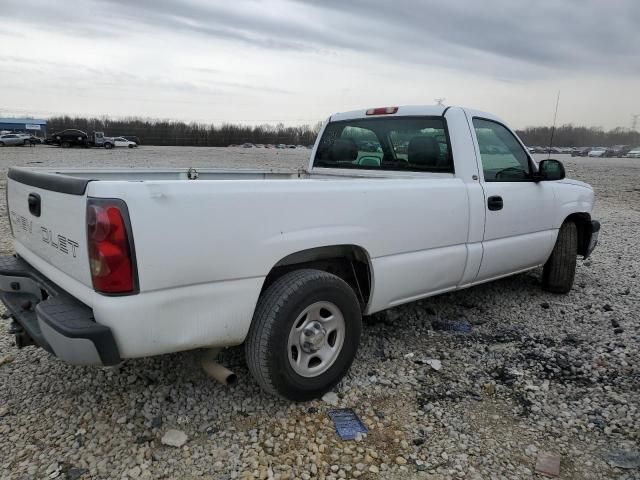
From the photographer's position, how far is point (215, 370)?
9.23 feet

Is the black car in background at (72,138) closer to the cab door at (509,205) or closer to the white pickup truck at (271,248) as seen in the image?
the white pickup truck at (271,248)

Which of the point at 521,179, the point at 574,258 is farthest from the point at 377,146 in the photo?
the point at 574,258

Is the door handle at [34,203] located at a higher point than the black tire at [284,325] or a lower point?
higher

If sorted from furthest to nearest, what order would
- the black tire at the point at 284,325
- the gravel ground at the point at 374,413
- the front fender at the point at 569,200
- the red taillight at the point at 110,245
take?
the front fender at the point at 569,200 → the black tire at the point at 284,325 → the gravel ground at the point at 374,413 → the red taillight at the point at 110,245

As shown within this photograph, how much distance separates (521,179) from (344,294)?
92.3 inches

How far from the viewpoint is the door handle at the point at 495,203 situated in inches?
156

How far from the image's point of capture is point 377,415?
2986 mm

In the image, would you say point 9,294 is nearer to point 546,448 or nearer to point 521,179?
point 546,448

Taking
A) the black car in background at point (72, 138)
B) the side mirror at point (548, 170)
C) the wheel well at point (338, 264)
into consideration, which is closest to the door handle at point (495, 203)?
the side mirror at point (548, 170)

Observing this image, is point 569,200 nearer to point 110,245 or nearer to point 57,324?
point 110,245

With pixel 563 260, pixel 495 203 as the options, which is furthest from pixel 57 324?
pixel 563 260

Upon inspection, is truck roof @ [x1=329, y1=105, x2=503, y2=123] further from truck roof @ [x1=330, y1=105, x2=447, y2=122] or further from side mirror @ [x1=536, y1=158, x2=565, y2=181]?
side mirror @ [x1=536, y1=158, x2=565, y2=181]

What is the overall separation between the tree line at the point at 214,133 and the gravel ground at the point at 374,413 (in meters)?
74.7

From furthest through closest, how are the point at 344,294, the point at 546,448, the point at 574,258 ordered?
the point at 574,258 < the point at 344,294 < the point at 546,448
